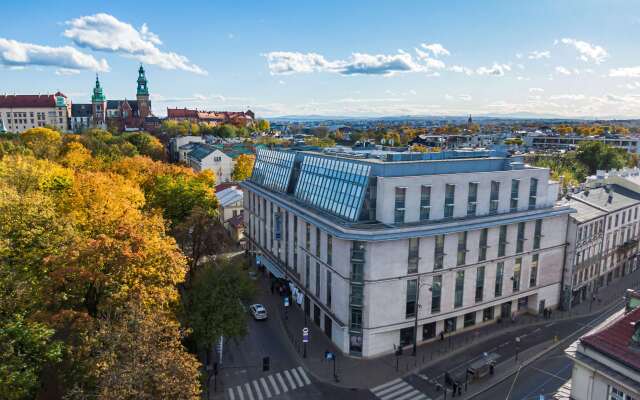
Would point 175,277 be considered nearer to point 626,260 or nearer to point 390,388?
point 390,388

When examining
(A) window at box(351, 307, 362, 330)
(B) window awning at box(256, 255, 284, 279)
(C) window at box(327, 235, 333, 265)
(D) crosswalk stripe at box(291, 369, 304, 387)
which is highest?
(C) window at box(327, 235, 333, 265)

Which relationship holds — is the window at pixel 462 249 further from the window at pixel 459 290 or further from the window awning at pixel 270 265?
the window awning at pixel 270 265

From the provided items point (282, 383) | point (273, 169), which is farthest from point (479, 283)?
point (273, 169)

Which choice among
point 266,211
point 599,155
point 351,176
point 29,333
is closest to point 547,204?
point 351,176

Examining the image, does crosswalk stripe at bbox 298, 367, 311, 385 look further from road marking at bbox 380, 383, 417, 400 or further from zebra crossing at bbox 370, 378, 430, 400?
road marking at bbox 380, 383, 417, 400

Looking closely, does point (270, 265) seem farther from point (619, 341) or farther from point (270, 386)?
point (619, 341)

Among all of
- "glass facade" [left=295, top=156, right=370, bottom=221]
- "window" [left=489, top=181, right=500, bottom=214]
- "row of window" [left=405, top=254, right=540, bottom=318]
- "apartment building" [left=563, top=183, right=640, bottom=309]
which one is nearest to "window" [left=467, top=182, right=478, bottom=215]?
"window" [left=489, top=181, right=500, bottom=214]
